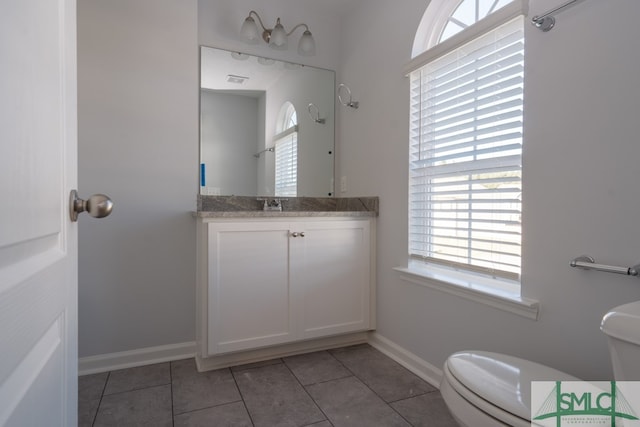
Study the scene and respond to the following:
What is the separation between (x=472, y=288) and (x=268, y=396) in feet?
3.59

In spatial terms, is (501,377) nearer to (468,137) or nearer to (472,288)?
(472,288)

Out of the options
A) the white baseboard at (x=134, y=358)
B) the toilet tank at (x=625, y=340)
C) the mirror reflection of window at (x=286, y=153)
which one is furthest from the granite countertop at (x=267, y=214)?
the toilet tank at (x=625, y=340)

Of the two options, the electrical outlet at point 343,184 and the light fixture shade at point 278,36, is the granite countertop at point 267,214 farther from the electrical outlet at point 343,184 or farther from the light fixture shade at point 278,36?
the light fixture shade at point 278,36

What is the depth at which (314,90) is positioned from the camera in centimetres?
270

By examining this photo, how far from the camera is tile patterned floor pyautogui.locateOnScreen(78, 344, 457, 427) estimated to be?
155 cm

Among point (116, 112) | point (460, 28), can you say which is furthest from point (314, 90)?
point (116, 112)

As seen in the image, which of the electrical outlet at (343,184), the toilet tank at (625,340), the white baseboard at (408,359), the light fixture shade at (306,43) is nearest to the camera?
the toilet tank at (625,340)

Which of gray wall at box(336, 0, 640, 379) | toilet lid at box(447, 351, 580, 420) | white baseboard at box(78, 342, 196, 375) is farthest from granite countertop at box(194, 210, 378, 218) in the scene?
toilet lid at box(447, 351, 580, 420)

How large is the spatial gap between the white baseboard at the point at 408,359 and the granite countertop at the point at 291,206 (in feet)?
2.66

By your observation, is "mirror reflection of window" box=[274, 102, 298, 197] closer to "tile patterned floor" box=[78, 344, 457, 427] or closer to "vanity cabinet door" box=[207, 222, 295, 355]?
"vanity cabinet door" box=[207, 222, 295, 355]

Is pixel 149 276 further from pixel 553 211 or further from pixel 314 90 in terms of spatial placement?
pixel 553 211

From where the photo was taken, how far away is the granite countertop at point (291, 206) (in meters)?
2.05

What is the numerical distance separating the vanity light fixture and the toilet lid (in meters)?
2.16

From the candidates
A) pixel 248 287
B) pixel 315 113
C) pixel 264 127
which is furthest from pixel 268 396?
pixel 315 113
